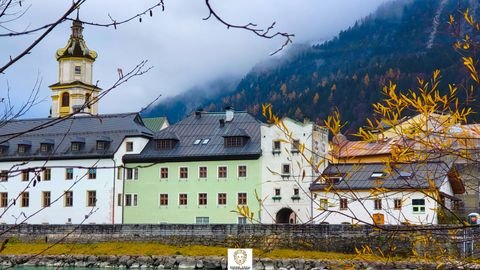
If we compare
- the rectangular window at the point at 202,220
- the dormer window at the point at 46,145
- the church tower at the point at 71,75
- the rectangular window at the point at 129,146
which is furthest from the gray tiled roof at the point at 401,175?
the church tower at the point at 71,75

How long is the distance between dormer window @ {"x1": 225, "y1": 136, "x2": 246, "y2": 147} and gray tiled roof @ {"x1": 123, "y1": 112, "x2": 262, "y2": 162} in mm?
293

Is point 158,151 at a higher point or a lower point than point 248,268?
higher

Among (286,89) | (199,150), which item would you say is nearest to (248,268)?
(199,150)

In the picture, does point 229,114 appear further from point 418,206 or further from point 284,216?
point 418,206

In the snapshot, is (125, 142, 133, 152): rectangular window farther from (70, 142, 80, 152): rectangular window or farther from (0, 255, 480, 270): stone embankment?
(0, 255, 480, 270): stone embankment

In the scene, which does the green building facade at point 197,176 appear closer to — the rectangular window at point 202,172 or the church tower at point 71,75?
the rectangular window at point 202,172

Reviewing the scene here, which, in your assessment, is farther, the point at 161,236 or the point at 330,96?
the point at 330,96

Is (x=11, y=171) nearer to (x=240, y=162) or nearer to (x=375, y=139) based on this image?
(x=375, y=139)

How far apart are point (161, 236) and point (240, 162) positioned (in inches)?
355

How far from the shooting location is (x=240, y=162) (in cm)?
5166

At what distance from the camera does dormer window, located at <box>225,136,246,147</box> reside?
2057 inches
